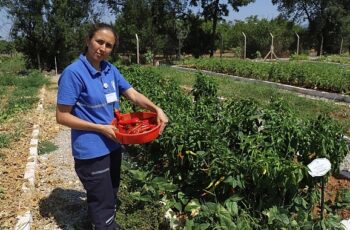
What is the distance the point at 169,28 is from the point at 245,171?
26.6 metres

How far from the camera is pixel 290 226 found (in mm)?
2963

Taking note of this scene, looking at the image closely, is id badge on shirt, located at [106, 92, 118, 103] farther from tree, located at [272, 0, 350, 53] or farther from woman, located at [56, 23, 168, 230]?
tree, located at [272, 0, 350, 53]

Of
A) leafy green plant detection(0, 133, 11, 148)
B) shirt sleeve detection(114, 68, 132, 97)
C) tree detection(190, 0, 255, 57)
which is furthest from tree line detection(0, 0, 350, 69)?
shirt sleeve detection(114, 68, 132, 97)

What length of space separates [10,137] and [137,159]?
2560 millimetres

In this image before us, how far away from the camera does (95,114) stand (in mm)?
2893

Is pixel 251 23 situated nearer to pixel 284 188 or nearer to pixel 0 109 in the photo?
pixel 0 109

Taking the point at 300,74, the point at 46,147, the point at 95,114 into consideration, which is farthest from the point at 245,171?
the point at 300,74

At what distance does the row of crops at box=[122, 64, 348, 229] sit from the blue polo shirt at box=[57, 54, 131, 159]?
30.9 inches

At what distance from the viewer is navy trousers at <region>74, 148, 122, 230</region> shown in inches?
116

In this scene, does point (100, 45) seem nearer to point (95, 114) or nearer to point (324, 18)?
point (95, 114)

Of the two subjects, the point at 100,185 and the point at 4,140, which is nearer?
the point at 100,185

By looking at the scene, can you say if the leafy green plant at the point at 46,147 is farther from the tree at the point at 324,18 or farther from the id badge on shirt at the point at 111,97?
the tree at the point at 324,18

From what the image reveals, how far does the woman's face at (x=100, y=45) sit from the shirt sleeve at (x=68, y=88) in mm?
194

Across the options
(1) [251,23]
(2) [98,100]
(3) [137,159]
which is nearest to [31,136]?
(3) [137,159]
